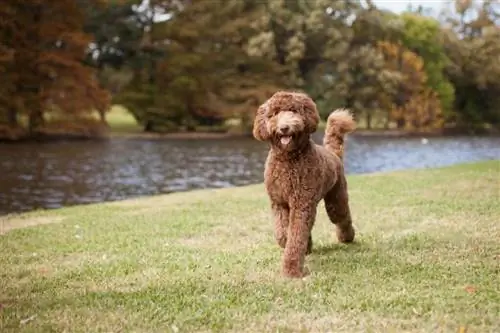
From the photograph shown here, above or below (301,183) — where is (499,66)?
above

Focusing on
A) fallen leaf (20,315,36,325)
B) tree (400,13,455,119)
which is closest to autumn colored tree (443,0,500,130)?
tree (400,13,455,119)

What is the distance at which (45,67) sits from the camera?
30.8 metres

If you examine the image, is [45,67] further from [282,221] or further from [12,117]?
[282,221]

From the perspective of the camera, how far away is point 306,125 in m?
5.52

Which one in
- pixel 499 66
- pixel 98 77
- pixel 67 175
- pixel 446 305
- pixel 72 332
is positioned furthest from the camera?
pixel 499 66

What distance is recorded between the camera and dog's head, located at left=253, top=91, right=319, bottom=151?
534cm

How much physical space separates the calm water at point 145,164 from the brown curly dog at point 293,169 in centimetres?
870

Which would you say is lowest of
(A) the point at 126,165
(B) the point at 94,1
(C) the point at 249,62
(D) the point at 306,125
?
(A) the point at 126,165

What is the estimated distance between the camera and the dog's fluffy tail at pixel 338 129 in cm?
698


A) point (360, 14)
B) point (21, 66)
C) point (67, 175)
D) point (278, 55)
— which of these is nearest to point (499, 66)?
point (360, 14)

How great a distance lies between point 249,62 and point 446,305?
3648cm

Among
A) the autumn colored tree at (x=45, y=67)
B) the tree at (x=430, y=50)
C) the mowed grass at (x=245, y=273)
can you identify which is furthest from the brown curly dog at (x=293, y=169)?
the tree at (x=430, y=50)

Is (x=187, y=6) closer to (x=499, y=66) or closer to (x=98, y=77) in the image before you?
(x=98, y=77)

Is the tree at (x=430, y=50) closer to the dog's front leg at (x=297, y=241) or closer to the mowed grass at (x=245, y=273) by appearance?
the mowed grass at (x=245, y=273)
